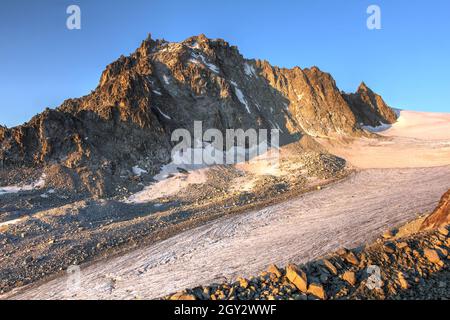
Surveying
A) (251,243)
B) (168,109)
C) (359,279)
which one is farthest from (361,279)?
(168,109)

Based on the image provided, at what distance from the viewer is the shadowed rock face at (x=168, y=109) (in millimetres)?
37531

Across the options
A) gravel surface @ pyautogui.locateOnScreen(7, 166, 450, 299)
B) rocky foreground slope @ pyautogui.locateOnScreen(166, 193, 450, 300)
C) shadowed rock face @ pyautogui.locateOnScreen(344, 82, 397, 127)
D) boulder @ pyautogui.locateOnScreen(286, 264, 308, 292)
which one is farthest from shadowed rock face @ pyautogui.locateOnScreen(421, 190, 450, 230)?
shadowed rock face @ pyautogui.locateOnScreen(344, 82, 397, 127)

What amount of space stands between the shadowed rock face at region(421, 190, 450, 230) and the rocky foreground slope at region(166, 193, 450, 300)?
322 cm

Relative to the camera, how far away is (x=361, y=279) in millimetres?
9945

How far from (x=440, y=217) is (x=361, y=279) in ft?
23.7

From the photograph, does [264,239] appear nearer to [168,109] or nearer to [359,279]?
[359,279]

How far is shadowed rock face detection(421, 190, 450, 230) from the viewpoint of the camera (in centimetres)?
1434

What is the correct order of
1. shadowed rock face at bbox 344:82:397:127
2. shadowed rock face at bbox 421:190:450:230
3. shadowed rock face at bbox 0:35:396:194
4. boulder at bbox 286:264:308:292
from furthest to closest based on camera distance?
shadowed rock face at bbox 344:82:397:127 → shadowed rock face at bbox 0:35:396:194 → shadowed rock face at bbox 421:190:450:230 → boulder at bbox 286:264:308:292

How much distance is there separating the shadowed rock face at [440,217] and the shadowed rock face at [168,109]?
2669 cm

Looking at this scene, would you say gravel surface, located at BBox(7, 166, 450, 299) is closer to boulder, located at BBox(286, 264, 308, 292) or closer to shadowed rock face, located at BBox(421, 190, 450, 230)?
shadowed rock face, located at BBox(421, 190, 450, 230)

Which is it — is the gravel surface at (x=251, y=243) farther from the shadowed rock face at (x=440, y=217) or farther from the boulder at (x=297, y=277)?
the boulder at (x=297, y=277)

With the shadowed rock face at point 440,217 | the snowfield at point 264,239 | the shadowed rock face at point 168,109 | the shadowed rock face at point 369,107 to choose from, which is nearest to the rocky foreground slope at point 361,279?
the shadowed rock face at point 440,217
